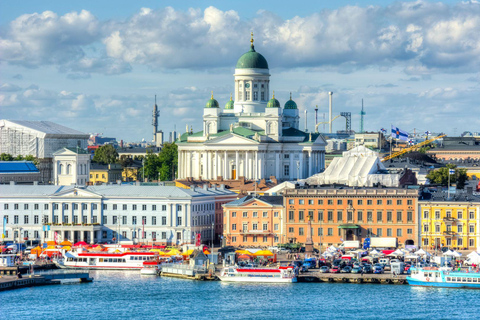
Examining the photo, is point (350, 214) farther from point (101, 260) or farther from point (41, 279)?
point (41, 279)

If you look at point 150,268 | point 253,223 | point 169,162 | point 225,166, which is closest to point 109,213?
point 253,223

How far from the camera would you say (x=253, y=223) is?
106438 mm

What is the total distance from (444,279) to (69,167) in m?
69.8

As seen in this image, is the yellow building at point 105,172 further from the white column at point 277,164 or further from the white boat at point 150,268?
the white boat at point 150,268

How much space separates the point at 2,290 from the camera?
283 feet

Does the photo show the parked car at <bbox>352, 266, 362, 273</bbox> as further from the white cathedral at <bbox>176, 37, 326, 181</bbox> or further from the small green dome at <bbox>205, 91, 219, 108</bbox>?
the small green dome at <bbox>205, 91, 219, 108</bbox>

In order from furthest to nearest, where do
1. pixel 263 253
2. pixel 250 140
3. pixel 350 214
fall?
pixel 250 140 → pixel 350 214 → pixel 263 253

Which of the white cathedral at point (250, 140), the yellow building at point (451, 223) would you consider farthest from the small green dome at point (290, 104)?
the yellow building at point (451, 223)

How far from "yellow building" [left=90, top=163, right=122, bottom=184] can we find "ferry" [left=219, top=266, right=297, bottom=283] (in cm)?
8445

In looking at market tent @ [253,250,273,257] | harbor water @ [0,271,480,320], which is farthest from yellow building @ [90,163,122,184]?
harbor water @ [0,271,480,320]

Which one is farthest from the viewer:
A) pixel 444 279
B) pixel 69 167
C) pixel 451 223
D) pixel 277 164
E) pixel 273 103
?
pixel 273 103

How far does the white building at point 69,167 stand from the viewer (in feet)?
489

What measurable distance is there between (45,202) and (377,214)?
27180mm

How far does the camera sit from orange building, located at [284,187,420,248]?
4050 inches
